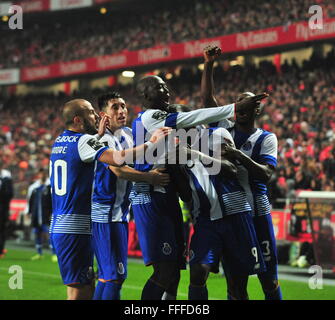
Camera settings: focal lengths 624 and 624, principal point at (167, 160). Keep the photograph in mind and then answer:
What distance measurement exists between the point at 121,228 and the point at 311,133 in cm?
1304

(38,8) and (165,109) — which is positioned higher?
(38,8)

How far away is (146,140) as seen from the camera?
512 cm

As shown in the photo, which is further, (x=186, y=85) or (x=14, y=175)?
(x=186, y=85)

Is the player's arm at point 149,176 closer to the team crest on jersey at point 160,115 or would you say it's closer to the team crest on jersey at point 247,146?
the team crest on jersey at point 160,115

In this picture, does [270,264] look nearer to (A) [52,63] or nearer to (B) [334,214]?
(B) [334,214]

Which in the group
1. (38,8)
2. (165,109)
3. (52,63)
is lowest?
(165,109)

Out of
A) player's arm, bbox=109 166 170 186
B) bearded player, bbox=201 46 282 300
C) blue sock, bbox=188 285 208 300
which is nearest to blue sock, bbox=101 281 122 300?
blue sock, bbox=188 285 208 300

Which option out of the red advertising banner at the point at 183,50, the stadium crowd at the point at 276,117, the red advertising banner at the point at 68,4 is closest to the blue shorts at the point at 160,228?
the stadium crowd at the point at 276,117

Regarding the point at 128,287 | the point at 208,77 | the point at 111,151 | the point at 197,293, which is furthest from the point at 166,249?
the point at 128,287

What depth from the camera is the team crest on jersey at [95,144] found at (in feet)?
16.7

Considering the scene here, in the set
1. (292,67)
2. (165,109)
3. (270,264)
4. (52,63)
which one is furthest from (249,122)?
(52,63)

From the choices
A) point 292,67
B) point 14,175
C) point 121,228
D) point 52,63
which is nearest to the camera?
point 121,228

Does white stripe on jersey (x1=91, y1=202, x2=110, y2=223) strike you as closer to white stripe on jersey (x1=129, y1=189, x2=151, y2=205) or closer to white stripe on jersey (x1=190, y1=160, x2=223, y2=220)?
white stripe on jersey (x1=129, y1=189, x2=151, y2=205)

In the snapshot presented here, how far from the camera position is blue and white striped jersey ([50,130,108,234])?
5.25 meters
